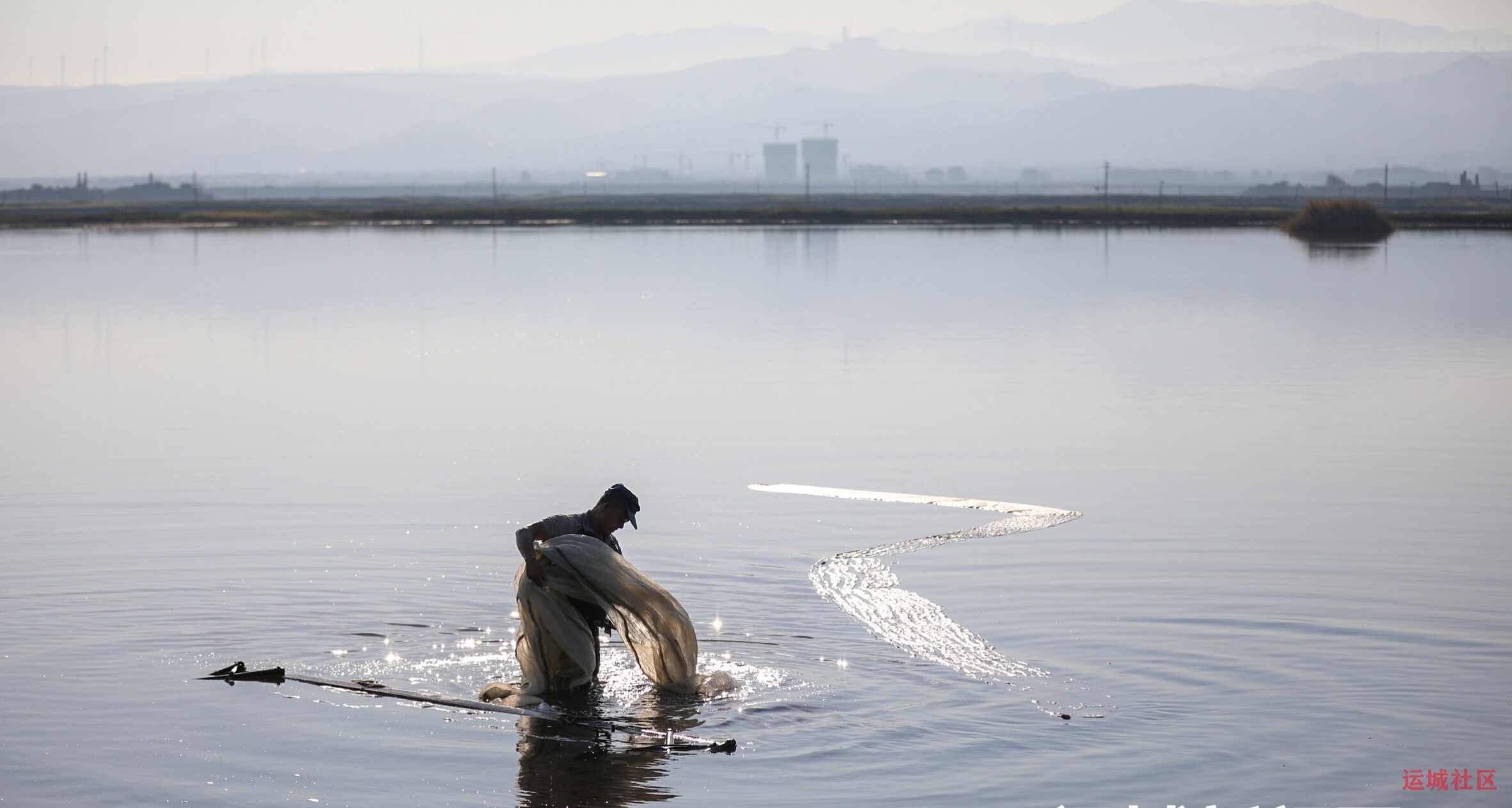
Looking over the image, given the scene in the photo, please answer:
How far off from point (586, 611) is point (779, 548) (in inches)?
203

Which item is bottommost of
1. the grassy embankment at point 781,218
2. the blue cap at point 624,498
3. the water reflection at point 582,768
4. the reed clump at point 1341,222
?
the water reflection at point 582,768

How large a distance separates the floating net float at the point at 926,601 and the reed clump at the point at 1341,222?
250ft

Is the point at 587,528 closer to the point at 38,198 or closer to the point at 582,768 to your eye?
the point at 582,768

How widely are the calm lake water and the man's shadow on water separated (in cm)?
4

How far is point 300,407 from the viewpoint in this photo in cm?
2819

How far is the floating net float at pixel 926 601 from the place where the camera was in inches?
514

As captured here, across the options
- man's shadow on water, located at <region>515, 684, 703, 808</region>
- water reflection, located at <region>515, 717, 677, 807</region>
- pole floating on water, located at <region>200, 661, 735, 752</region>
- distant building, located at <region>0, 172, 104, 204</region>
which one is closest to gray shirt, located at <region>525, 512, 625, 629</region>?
man's shadow on water, located at <region>515, 684, 703, 808</region>

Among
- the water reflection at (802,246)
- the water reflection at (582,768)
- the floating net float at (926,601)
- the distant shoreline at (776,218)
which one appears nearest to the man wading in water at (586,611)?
the water reflection at (582,768)

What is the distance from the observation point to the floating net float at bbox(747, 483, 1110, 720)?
42.9ft

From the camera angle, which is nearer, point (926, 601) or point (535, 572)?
point (535, 572)

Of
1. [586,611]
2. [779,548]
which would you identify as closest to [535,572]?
[586,611]

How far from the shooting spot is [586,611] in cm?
1270

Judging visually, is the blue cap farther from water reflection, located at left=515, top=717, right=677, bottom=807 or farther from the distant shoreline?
the distant shoreline

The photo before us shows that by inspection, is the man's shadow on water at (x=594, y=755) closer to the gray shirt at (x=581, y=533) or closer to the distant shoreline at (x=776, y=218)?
the gray shirt at (x=581, y=533)
